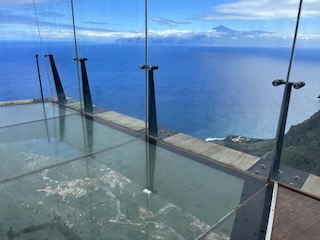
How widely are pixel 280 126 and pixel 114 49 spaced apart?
5.85 ft

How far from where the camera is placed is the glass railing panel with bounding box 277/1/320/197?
1.60 m

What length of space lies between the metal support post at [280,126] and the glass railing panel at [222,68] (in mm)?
41

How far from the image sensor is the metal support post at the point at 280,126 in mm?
1775

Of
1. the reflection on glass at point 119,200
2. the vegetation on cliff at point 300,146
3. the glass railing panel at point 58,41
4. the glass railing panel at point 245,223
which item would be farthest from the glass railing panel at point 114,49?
the glass railing panel at point 245,223

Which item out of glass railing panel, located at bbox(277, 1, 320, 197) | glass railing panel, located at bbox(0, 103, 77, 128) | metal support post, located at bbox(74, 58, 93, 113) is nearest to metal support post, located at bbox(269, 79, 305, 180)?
glass railing panel, located at bbox(277, 1, 320, 197)

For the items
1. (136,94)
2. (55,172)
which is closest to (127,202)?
(55,172)

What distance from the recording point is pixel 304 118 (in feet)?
5.78

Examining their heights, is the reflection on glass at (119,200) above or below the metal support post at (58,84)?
below

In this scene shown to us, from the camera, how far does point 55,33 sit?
3330mm

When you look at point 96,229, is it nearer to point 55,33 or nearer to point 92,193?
point 92,193

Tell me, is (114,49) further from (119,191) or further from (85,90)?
(119,191)

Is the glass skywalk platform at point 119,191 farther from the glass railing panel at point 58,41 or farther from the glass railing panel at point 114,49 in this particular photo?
the glass railing panel at point 58,41

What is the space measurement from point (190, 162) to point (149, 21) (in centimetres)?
144

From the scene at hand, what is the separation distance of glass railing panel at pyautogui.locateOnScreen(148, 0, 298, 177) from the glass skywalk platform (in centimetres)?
31
